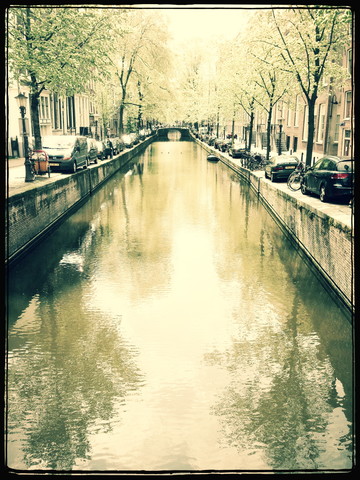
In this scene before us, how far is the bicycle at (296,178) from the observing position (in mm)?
19866

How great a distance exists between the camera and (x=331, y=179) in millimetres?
14719

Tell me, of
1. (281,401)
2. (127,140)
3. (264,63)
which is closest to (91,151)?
(264,63)

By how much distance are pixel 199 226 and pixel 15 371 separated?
10.9m

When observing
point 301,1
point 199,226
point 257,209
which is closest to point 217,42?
point 257,209

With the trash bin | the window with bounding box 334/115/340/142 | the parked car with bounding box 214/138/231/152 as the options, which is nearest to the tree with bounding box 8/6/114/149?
the trash bin

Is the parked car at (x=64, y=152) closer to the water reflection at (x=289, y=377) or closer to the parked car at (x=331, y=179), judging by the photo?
the parked car at (x=331, y=179)

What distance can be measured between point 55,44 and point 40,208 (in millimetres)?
6669

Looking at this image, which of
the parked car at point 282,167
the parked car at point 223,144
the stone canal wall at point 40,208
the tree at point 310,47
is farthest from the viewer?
the parked car at point 223,144

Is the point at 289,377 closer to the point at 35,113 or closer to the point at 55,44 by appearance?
the point at 55,44

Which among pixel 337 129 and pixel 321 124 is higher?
pixel 321 124

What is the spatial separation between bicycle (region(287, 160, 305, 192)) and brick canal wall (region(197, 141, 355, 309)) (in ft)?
4.36

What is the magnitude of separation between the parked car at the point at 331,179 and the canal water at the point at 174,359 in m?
2.32

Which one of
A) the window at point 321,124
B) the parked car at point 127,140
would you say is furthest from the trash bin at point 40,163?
the parked car at point 127,140

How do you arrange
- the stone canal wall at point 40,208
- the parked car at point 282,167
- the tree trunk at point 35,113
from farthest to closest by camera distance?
1. the parked car at point 282,167
2. the tree trunk at point 35,113
3. the stone canal wall at point 40,208
